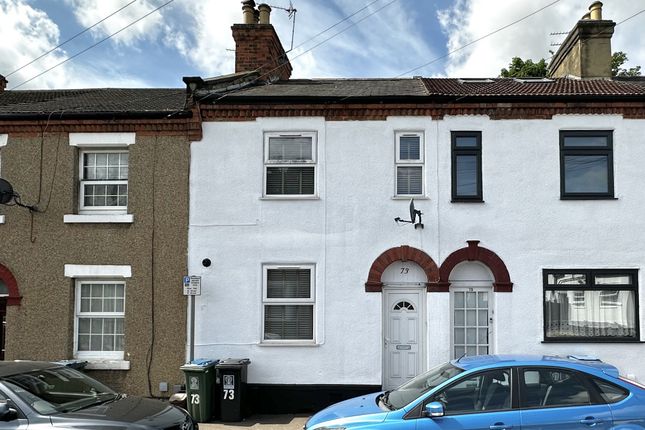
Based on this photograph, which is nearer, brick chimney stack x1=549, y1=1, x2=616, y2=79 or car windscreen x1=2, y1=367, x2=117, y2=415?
car windscreen x1=2, y1=367, x2=117, y2=415

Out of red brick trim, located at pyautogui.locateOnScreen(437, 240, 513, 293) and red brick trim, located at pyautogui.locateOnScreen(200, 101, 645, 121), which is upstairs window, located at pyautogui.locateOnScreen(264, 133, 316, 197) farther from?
red brick trim, located at pyautogui.locateOnScreen(437, 240, 513, 293)

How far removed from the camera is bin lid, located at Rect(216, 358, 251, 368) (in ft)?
31.7

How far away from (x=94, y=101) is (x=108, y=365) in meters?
5.62

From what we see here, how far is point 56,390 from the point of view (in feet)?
21.7

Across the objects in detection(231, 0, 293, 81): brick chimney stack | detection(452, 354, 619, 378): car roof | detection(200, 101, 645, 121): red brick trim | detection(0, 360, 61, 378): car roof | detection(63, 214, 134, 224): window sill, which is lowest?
detection(0, 360, 61, 378): car roof

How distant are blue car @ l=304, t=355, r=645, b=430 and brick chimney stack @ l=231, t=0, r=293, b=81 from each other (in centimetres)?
899

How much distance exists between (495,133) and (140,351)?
774 cm

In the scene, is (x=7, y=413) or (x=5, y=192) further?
(x=5, y=192)

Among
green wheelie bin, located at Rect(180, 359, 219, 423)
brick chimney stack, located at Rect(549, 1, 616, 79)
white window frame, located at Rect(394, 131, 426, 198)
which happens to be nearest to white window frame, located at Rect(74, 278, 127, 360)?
green wheelie bin, located at Rect(180, 359, 219, 423)

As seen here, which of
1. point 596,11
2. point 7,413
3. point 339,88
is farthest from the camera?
point 596,11

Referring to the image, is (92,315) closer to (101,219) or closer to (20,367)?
(101,219)

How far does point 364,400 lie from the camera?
683 cm

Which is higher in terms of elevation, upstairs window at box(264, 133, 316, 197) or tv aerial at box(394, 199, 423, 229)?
upstairs window at box(264, 133, 316, 197)

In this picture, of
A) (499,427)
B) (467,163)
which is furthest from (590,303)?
(499,427)
